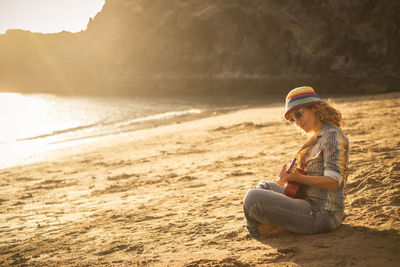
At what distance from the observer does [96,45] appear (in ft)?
230

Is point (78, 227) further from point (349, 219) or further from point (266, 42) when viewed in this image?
point (266, 42)

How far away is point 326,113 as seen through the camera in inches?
104

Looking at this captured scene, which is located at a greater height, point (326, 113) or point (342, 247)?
point (326, 113)

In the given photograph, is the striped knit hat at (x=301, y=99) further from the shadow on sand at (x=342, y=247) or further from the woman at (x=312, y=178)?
the shadow on sand at (x=342, y=247)

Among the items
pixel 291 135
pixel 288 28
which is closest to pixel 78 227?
pixel 291 135

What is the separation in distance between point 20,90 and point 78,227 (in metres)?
91.2

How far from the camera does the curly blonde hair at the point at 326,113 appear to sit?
2660 millimetres

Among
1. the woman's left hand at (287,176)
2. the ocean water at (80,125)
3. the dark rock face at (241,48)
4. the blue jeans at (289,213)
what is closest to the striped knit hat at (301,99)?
the woman's left hand at (287,176)

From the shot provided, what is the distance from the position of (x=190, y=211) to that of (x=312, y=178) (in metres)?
2.11

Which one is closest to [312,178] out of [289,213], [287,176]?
[287,176]

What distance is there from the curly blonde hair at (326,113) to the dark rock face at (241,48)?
1048 inches

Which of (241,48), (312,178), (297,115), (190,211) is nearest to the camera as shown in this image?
(312,178)

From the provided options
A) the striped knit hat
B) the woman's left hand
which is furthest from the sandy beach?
the striped knit hat

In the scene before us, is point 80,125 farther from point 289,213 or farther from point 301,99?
point 301,99
